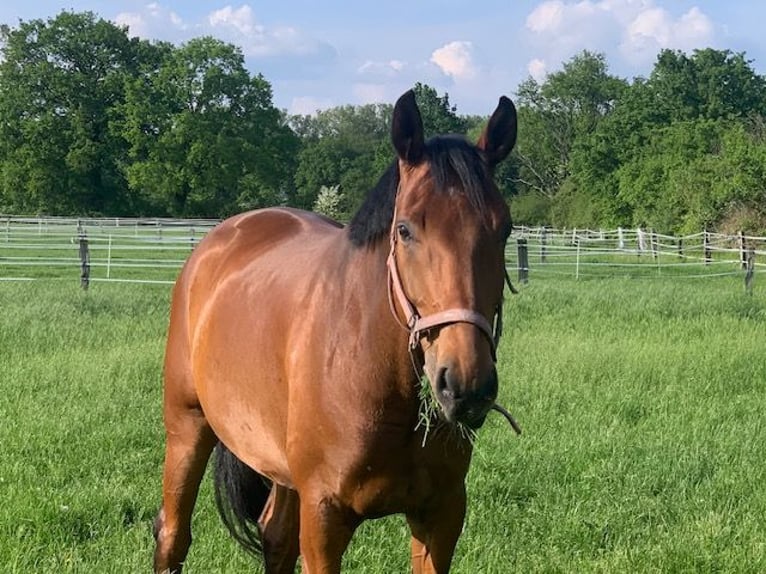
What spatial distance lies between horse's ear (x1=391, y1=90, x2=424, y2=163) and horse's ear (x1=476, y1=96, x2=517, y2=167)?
0.18 meters

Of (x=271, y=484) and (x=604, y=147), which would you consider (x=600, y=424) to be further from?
(x=604, y=147)

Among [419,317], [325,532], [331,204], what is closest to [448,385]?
[419,317]

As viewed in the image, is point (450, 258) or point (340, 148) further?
point (340, 148)

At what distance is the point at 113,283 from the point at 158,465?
38.1 feet

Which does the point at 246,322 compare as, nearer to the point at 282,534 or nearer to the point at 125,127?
the point at 282,534

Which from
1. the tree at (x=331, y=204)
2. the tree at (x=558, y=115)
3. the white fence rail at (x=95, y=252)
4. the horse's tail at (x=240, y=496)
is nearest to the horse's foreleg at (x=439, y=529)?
the horse's tail at (x=240, y=496)

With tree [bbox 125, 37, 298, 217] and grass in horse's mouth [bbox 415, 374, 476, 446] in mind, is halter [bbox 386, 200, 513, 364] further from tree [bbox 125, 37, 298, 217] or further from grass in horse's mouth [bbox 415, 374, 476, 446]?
tree [bbox 125, 37, 298, 217]

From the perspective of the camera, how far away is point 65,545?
343cm

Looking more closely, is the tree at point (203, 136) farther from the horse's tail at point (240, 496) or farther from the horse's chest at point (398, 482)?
the horse's chest at point (398, 482)

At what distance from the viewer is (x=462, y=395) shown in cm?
167

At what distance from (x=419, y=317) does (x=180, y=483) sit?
1.84m

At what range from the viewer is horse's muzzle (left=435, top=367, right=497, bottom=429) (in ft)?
5.48

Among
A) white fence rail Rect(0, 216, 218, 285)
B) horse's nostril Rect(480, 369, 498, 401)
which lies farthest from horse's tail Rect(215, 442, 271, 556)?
white fence rail Rect(0, 216, 218, 285)

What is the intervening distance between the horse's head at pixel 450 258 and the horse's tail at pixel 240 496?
5.48 ft
